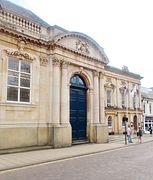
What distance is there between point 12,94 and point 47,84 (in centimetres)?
298

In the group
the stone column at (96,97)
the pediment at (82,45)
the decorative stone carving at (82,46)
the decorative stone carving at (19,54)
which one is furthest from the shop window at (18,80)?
the stone column at (96,97)

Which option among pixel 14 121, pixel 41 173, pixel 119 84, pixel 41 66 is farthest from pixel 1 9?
pixel 119 84

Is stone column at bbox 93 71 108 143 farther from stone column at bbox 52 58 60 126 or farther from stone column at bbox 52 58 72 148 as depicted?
stone column at bbox 52 58 60 126

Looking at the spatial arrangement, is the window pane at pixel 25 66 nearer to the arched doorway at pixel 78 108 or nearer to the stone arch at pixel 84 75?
→ the stone arch at pixel 84 75

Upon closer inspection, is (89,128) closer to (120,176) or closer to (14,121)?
(14,121)

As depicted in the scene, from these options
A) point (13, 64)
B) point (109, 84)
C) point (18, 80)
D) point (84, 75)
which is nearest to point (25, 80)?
point (18, 80)

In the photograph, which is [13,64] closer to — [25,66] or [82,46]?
[25,66]

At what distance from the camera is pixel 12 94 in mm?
15203

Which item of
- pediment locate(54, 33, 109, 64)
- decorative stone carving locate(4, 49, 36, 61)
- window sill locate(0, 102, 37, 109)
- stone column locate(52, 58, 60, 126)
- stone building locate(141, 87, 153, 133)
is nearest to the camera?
window sill locate(0, 102, 37, 109)

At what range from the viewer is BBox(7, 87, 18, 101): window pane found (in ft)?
49.1

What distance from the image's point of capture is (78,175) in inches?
335

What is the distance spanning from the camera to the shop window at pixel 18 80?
15173 mm

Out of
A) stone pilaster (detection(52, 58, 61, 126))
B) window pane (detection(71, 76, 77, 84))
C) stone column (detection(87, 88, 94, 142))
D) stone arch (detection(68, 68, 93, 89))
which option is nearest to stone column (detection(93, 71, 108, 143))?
stone column (detection(87, 88, 94, 142))

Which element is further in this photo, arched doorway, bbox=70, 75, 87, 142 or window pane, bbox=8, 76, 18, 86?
arched doorway, bbox=70, 75, 87, 142
